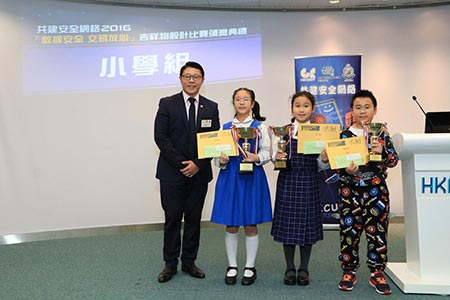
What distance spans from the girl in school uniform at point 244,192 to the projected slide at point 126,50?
210 cm

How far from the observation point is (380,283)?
8.43 feet

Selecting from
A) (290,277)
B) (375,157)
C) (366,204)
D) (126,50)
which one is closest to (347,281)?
(290,277)

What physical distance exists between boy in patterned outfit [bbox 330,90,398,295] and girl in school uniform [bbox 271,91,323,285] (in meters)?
0.18

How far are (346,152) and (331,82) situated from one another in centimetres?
203

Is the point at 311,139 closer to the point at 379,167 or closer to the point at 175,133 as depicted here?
the point at 379,167

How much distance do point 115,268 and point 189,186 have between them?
910mm

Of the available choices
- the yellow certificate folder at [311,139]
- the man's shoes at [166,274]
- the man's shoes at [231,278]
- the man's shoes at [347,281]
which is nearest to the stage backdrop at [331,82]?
the man's shoes at [347,281]

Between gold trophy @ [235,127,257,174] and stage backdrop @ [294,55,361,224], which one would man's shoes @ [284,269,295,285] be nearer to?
gold trophy @ [235,127,257,174]

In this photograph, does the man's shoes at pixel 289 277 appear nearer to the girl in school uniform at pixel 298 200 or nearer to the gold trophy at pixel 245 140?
the girl in school uniform at pixel 298 200

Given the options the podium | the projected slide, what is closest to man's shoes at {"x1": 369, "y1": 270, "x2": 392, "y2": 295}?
the podium

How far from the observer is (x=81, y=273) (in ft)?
9.91

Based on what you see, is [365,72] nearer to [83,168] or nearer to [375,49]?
[375,49]

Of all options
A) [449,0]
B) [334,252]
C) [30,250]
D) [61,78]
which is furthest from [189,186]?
[449,0]

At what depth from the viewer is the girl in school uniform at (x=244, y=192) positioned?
2.69m
